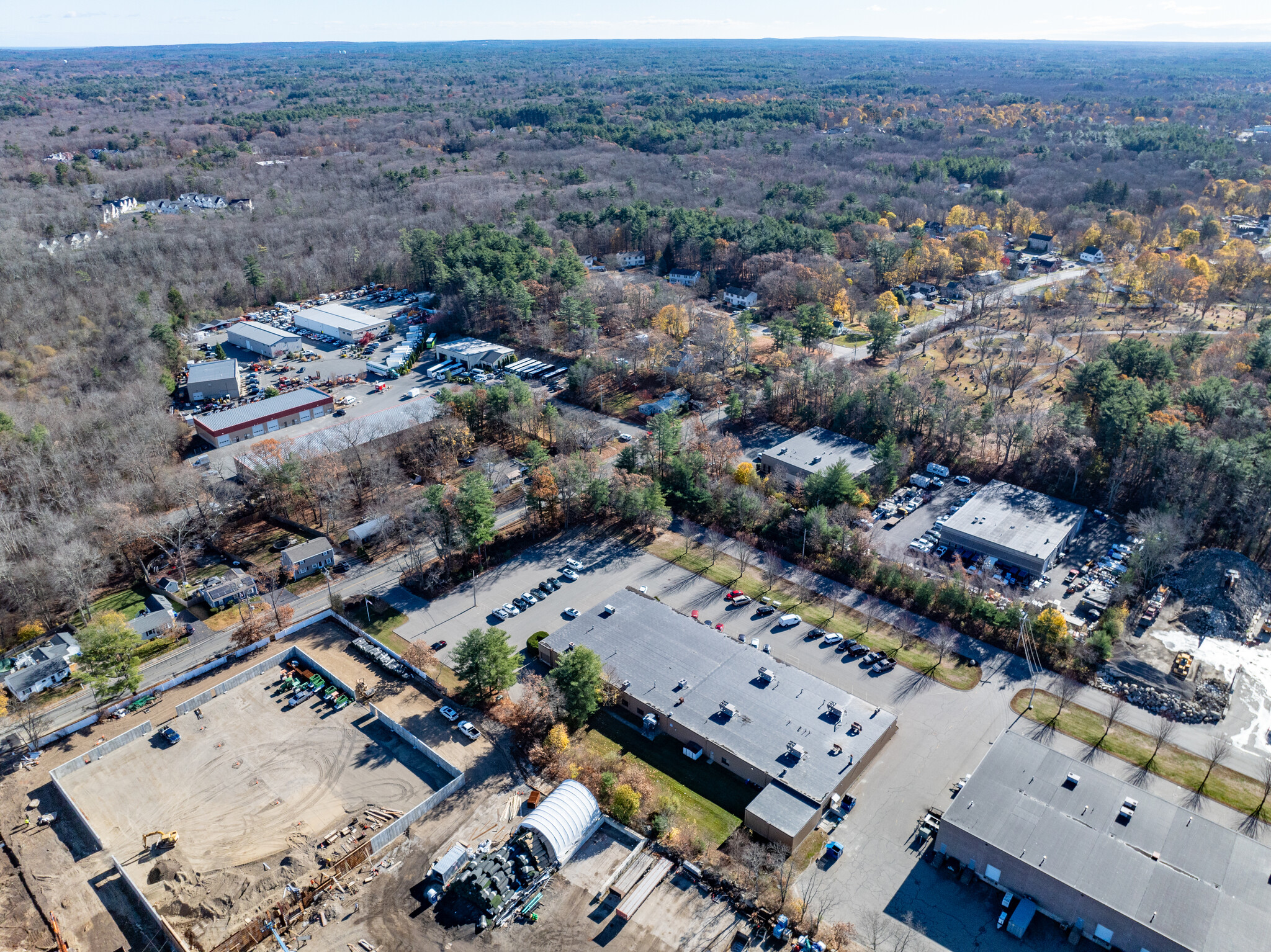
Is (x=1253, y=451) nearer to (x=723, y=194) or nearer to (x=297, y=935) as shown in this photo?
(x=297, y=935)

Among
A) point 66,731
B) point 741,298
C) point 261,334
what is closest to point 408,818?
point 66,731

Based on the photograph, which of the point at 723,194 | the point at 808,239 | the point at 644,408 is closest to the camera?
the point at 644,408

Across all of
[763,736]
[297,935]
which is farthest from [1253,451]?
[297,935]

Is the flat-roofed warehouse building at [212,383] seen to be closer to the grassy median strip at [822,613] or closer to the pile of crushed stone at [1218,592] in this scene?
the grassy median strip at [822,613]

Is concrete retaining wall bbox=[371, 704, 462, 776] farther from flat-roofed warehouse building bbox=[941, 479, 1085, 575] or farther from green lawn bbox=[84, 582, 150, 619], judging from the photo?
flat-roofed warehouse building bbox=[941, 479, 1085, 575]

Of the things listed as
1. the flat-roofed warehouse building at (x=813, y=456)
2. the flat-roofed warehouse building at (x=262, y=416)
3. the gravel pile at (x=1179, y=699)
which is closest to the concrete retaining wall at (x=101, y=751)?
the flat-roofed warehouse building at (x=262, y=416)

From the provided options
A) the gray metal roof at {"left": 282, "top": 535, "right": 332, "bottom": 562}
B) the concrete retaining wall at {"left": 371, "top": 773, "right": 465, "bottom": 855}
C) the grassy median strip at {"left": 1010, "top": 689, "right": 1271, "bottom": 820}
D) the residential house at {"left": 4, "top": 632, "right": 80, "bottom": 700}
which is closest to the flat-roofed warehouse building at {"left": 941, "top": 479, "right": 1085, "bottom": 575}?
the grassy median strip at {"left": 1010, "top": 689, "right": 1271, "bottom": 820}
